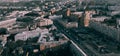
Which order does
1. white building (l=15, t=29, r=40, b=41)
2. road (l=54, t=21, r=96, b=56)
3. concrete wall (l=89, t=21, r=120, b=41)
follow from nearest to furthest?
1. road (l=54, t=21, r=96, b=56)
2. concrete wall (l=89, t=21, r=120, b=41)
3. white building (l=15, t=29, r=40, b=41)

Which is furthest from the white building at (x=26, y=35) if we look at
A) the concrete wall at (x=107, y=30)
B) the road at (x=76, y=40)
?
the concrete wall at (x=107, y=30)

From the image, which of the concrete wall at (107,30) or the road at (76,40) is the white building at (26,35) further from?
the concrete wall at (107,30)

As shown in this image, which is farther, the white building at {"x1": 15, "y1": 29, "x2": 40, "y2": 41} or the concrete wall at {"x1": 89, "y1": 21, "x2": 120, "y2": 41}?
the white building at {"x1": 15, "y1": 29, "x2": 40, "y2": 41}

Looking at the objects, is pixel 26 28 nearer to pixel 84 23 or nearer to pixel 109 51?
pixel 84 23

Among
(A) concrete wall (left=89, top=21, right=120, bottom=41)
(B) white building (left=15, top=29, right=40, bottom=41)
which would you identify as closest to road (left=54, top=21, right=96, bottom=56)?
(A) concrete wall (left=89, top=21, right=120, bottom=41)

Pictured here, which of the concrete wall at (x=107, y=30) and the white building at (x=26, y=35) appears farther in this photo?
the white building at (x=26, y=35)

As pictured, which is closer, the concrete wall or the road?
the road

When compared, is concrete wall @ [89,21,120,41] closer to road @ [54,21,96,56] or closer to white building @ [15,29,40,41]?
road @ [54,21,96,56]

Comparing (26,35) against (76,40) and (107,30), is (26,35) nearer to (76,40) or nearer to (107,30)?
(76,40)

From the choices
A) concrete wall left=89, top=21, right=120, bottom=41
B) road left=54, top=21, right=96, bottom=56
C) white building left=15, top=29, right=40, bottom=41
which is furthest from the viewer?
white building left=15, top=29, right=40, bottom=41

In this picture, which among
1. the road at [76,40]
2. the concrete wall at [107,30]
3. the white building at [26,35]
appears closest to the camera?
the road at [76,40]
